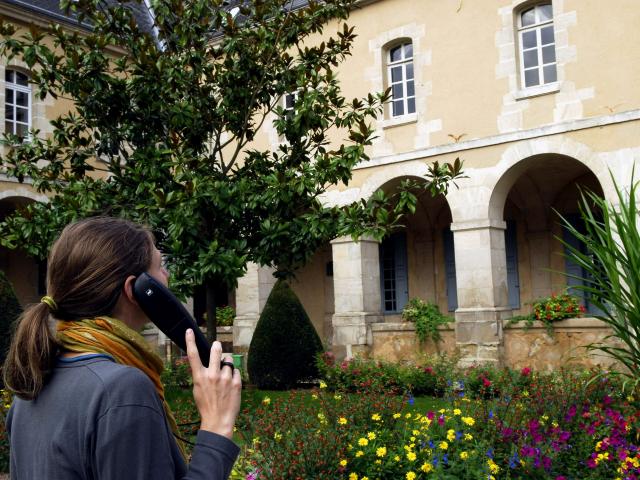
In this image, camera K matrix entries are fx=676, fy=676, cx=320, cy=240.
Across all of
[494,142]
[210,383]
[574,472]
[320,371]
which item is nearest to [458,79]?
[494,142]

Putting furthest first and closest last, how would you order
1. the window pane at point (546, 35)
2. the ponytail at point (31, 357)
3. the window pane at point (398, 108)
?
the window pane at point (398, 108) → the window pane at point (546, 35) → the ponytail at point (31, 357)

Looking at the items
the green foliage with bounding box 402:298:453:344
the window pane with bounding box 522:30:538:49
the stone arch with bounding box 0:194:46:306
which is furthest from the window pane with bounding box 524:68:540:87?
the stone arch with bounding box 0:194:46:306

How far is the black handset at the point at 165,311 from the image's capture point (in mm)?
1423

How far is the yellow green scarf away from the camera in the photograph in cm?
137

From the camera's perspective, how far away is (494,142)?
1233cm

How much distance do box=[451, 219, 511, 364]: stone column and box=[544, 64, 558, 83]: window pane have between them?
2.69 m

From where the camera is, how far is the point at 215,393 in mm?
1406

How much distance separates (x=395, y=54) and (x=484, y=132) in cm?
287

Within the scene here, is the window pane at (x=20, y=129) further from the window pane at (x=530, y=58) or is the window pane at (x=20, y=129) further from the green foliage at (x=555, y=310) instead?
the green foliage at (x=555, y=310)

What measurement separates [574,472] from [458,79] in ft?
31.6

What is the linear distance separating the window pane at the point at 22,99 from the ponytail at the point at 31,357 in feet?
50.0

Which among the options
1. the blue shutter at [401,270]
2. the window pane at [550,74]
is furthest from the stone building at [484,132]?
the blue shutter at [401,270]

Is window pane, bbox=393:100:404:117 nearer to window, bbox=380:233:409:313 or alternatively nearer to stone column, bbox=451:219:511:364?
stone column, bbox=451:219:511:364

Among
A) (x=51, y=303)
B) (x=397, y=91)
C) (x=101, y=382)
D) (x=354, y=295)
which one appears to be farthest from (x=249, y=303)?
(x=101, y=382)
